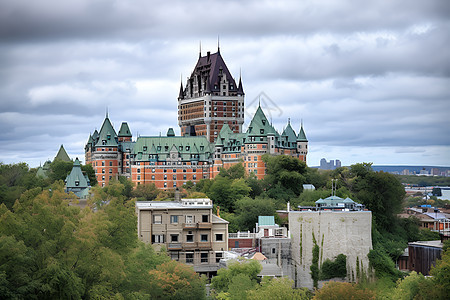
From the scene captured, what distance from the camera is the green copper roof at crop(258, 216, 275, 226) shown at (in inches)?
4031

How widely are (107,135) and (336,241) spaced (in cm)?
10861

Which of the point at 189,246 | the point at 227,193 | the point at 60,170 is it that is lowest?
the point at 189,246

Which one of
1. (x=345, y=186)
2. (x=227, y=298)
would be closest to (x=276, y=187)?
(x=345, y=186)

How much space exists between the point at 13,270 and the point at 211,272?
38.5m

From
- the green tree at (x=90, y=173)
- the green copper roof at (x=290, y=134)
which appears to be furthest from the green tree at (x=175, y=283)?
the green tree at (x=90, y=173)

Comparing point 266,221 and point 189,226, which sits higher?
point 266,221

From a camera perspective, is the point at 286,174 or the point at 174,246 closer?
the point at 174,246

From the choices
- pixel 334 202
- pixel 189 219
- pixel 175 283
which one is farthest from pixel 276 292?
pixel 334 202

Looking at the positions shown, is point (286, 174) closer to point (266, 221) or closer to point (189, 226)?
point (266, 221)

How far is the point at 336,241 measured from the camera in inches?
3765

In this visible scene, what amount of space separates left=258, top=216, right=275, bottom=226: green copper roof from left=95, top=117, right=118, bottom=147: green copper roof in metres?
97.0

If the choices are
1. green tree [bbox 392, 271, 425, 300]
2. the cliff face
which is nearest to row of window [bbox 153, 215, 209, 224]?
the cliff face

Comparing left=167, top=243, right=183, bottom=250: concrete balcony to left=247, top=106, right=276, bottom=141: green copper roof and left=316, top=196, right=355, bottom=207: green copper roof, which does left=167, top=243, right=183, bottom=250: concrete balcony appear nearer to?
left=316, top=196, right=355, bottom=207: green copper roof

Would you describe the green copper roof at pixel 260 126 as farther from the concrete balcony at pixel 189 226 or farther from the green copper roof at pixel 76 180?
the concrete balcony at pixel 189 226
